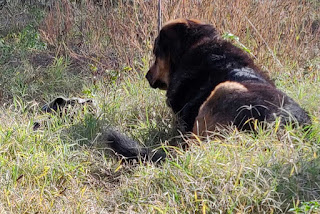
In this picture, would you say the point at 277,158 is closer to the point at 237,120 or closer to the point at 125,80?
the point at 237,120

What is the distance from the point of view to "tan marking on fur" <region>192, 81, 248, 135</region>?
4.03 metres

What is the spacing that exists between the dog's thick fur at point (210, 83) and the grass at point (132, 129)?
18 centimetres

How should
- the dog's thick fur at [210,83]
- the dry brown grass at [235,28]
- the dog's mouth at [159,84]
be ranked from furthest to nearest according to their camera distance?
the dry brown grass at [235,28], the dog's mouth at [159,84], the dog's thick fur at [210,83]

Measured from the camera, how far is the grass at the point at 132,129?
9.87 ft

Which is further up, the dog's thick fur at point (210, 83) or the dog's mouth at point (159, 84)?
the dog's thick fur at point (210, 83)

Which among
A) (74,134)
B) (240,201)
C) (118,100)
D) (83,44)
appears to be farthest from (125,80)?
(240,201)

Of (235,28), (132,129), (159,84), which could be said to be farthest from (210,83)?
(235,28)

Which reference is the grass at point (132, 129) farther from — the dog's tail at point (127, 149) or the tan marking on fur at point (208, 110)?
the tan marking on fur at point (208, 110)

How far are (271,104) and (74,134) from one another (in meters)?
1.83

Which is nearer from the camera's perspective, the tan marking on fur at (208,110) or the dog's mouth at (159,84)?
the tan marking on fur at (208,110)

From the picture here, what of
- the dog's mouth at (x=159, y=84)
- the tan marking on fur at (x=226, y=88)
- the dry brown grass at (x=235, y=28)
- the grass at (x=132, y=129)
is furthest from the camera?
the dry brown grass at (x=235, y=28)

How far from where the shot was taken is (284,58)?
6.21 meters

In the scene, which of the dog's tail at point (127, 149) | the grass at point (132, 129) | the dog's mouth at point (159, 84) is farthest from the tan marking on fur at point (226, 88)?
the dog's mouth at point (159, 84)

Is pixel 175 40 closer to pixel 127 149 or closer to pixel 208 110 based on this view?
pixel 208 110
